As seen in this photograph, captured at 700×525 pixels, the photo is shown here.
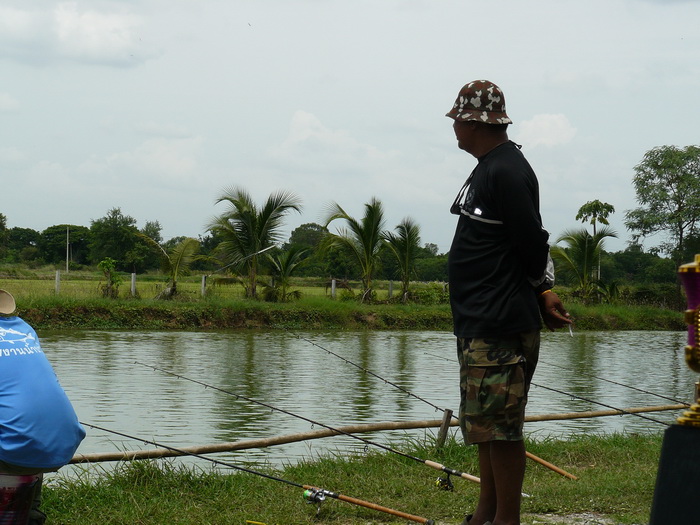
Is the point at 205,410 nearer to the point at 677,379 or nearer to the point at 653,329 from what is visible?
the point at 677,379

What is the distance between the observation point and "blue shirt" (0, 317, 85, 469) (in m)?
2.99

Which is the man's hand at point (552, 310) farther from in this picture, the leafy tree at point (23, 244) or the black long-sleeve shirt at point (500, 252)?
the leafy tree at point (23, 244)

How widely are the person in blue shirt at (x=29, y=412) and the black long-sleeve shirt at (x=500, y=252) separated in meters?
1.41

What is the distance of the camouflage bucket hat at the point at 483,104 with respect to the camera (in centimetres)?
305

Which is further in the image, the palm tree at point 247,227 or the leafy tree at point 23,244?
the leafy tree at point 23,244

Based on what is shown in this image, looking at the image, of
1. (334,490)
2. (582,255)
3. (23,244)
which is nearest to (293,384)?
(334,490)

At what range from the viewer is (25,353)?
10.1 feet

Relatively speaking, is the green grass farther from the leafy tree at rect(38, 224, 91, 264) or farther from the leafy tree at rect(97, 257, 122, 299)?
the leafy tree at rect(38, 224, 91, 264)

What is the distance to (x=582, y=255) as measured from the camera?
93.4ft

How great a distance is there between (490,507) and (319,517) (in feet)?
3.40

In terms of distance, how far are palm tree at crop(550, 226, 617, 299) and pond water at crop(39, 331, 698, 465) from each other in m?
8.53

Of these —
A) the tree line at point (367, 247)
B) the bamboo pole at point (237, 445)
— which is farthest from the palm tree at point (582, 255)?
the bamboo pole at point (237, 445)

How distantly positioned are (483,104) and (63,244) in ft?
162

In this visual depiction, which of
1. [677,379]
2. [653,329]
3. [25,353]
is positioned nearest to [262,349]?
[677,379]
